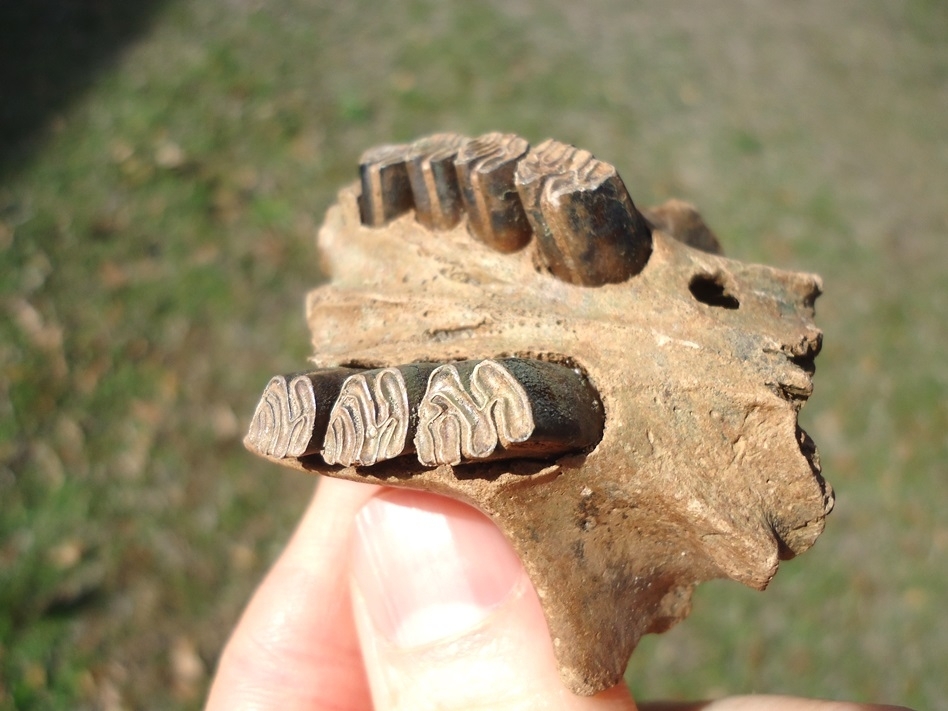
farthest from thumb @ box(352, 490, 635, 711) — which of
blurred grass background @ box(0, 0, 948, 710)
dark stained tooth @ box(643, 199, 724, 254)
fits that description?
blurred grass background @ box(0, 0, 948, 710)

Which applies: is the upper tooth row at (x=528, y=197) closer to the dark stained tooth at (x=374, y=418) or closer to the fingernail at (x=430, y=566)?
the dark stained tooth at (x=374, y=418)

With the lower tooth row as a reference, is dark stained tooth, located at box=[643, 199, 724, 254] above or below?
below

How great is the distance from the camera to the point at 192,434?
3711 mm

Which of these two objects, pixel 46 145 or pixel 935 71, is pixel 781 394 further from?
pixel 935 71

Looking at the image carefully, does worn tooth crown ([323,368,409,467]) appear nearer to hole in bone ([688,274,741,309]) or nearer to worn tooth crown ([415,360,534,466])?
worn tooth crown ([415,360,534,466])

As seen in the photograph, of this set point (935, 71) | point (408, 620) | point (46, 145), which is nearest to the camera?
point (408, 620)

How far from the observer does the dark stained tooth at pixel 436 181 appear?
6.04 feet

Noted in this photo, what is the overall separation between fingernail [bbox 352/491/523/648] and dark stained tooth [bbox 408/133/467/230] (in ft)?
2.17

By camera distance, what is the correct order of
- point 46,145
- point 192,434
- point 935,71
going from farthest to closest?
1. point 935,71
2. point 46,145
3. point 192,434

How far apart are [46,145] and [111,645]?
8.95 feet

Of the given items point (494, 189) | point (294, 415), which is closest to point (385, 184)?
point (494, 189)

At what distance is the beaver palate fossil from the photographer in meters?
1.54

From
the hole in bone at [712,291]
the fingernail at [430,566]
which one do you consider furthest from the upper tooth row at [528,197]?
the fingernail at [430,566]

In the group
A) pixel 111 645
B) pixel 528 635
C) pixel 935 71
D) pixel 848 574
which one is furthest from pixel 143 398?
pixel 935 71
